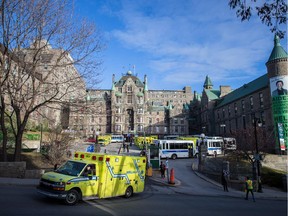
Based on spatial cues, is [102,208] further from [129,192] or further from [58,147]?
[58,147]

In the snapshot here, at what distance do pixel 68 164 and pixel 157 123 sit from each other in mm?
80341

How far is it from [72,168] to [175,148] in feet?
91.2

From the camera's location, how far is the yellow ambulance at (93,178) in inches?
393

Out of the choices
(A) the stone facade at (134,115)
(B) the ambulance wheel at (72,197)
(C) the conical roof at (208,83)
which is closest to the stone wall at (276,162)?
(B) the ambulance wheel at (72,197)

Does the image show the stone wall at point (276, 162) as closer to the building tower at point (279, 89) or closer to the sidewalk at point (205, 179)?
the building tower at point (279, 89)

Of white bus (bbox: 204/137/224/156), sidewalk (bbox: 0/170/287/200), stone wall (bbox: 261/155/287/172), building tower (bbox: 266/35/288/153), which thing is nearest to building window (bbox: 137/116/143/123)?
white bus (bbox: 204/137/224/156)

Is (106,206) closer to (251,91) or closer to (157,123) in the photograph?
(251,91)

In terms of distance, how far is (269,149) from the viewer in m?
41.7

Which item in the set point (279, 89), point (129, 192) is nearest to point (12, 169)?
point (129, 192)

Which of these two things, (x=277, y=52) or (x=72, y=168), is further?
(x=277, y=52)

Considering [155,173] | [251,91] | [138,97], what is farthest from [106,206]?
[138,97]

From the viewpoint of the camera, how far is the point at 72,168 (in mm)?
11141

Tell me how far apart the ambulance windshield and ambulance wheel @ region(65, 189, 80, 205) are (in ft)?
2.73

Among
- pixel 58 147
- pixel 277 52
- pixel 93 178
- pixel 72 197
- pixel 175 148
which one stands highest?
pixel 277 52
